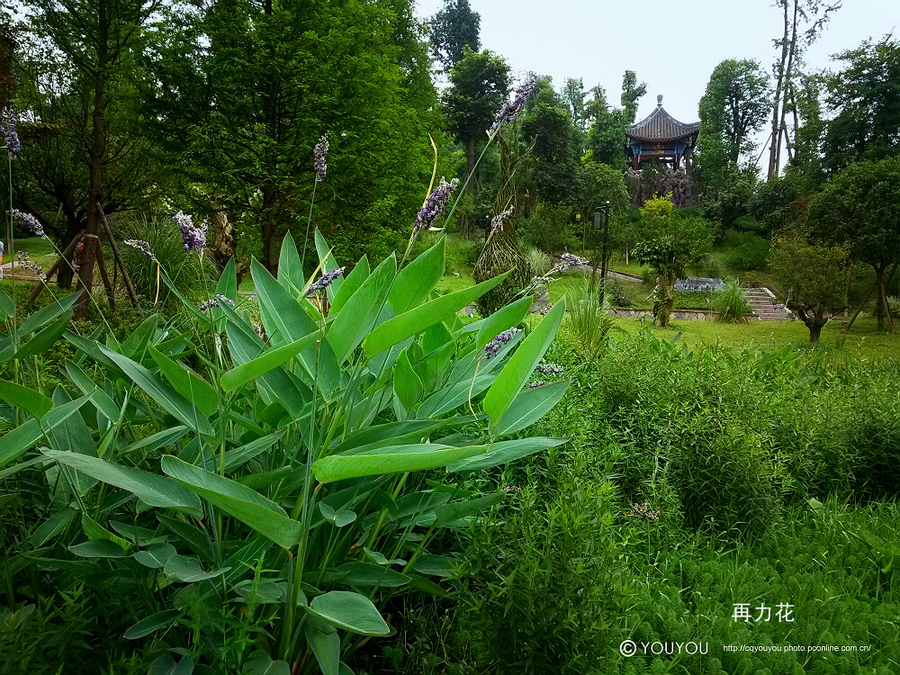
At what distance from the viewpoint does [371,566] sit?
520 mm

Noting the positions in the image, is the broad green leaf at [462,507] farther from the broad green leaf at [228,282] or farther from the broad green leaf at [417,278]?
the broad green leaf at [228,282]

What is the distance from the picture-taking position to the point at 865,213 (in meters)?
4.27

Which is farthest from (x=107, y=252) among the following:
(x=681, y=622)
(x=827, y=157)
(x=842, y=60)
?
(x=842, y=60)

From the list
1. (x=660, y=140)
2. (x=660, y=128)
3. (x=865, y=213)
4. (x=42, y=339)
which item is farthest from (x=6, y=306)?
(x=660, y=128)

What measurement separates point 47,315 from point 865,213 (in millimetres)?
5509

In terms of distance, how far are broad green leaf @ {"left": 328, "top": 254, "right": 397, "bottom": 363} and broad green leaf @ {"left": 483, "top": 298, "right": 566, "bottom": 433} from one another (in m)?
0.13

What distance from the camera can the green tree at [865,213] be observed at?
4.13 meters

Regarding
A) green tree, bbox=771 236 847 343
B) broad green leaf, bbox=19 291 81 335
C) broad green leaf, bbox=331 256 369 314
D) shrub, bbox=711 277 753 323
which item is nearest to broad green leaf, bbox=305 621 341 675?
broad green leaf, bbox=331 256 369 314

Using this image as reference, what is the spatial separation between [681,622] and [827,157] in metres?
7.01

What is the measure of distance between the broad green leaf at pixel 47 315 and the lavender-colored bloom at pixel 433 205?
43 centimetres

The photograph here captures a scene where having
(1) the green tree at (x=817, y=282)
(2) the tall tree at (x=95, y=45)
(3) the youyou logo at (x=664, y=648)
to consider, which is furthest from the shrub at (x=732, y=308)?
(2) the tall tree at (x=95, y=45)

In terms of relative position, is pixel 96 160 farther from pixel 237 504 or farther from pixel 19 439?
pixel 237 504

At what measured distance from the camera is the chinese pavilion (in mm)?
15414

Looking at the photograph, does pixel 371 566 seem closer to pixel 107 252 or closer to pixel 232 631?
pixel 232 631
